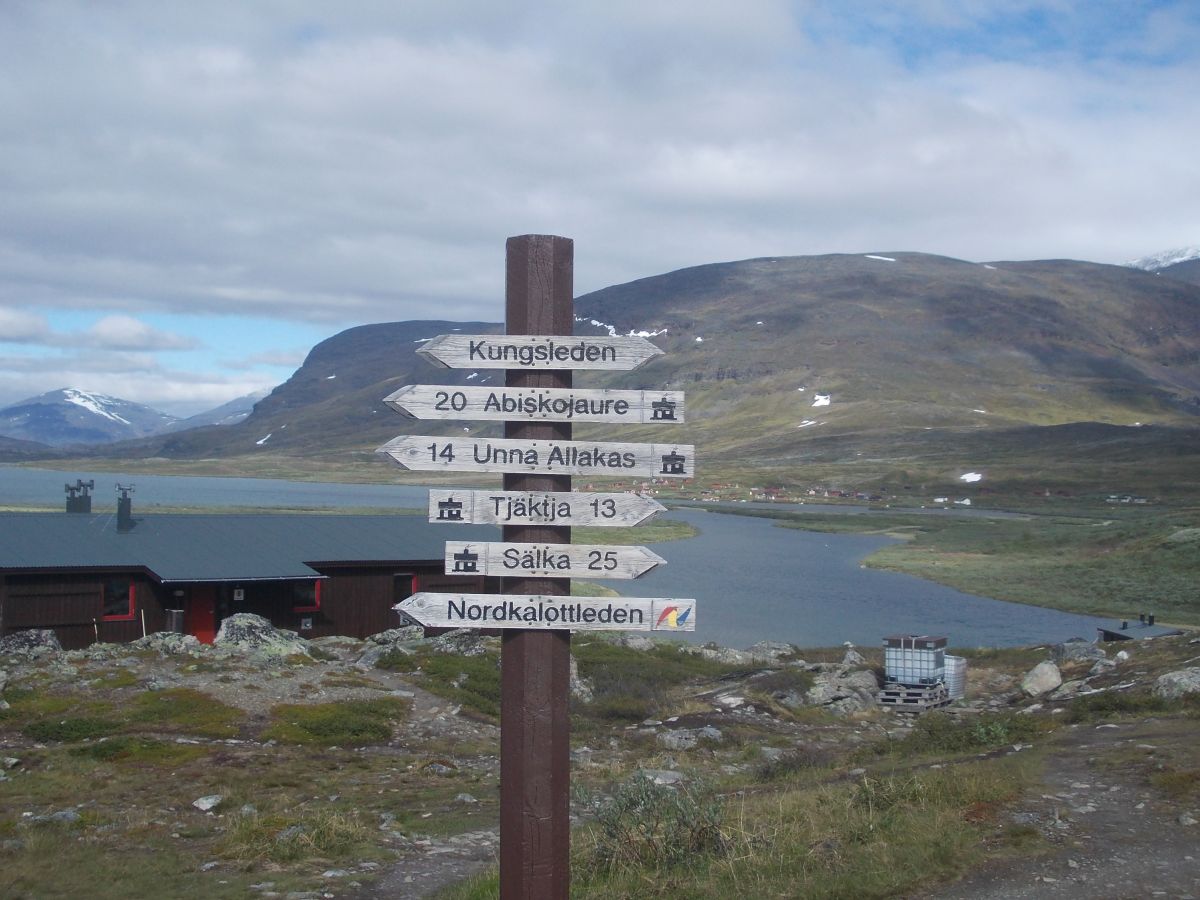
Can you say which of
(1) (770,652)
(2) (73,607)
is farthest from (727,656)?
(2) (73,607)

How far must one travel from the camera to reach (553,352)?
6609 millimetres

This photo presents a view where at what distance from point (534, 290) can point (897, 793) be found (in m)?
6.46

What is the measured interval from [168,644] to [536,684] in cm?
2254

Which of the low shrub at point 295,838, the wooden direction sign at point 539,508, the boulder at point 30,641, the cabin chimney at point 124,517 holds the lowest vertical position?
the boulder at point 30,641

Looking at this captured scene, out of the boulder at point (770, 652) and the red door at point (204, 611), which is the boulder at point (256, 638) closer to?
the red door at point (204, 611)

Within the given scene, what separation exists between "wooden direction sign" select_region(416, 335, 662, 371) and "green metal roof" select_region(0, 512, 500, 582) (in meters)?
26.3

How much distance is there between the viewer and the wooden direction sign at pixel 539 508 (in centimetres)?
656

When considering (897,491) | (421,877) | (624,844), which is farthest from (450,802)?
(897,491)

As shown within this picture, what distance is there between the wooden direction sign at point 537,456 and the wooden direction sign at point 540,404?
0.16 metres

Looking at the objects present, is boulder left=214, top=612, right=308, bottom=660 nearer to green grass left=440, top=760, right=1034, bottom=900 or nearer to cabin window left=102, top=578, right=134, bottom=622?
cabin window left=102, top=578, right=134, bottom=622

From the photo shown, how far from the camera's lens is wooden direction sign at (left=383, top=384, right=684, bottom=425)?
6613 mm

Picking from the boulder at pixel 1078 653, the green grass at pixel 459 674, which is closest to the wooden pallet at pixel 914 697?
the boulder at pixel 1078 653

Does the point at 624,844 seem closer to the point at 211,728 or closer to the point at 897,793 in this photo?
the point at 897,793

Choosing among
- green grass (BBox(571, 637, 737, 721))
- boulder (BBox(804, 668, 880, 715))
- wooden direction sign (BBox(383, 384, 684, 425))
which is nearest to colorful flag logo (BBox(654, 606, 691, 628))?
wooden direction sign (BBox(383, 384, 684, 425))
